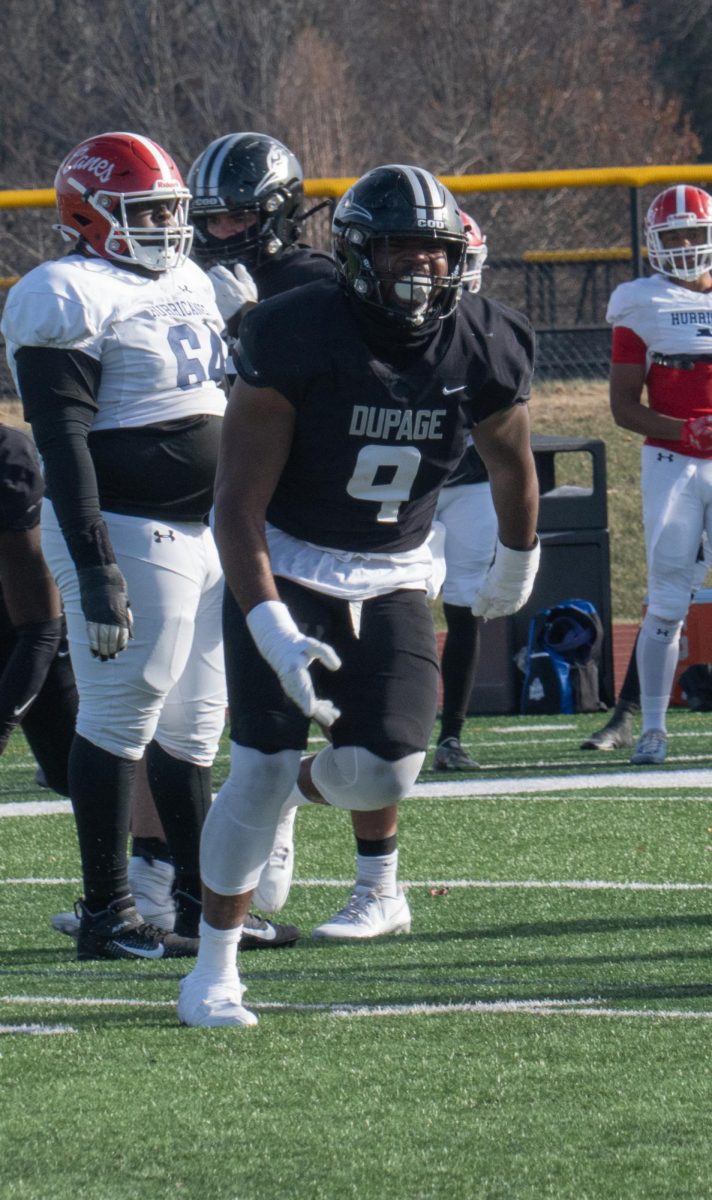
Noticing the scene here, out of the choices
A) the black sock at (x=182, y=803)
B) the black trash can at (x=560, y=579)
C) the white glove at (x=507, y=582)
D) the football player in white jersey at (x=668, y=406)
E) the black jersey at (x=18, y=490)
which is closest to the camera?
the white glove at (x=507, y=582)

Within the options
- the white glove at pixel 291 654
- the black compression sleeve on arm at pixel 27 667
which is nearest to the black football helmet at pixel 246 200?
the black compression sleeve on arm at pixel 27 667

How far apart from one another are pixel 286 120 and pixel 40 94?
5.98m

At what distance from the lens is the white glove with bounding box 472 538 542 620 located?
168 inches

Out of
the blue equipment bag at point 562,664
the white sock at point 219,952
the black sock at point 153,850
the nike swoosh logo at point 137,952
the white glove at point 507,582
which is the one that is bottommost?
the blue equipment bag at point 562,664

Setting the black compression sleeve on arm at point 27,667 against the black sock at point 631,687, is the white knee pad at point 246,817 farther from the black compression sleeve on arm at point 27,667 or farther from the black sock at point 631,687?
the black sock at point 631,687

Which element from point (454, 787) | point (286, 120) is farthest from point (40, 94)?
point (454, 787)

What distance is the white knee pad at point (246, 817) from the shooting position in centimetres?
370

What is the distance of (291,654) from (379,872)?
1.28 m

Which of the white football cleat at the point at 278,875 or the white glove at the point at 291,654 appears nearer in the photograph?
the white glove at the point at 291,654

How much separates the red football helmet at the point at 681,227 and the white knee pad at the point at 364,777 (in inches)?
165

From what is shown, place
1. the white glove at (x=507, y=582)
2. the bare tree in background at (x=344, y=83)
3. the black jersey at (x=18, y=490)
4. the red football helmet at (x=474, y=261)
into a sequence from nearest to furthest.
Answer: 1. the white glove at (x=507, y=582)
2. the black jersey at (x=18, y=490)
3. the red football helmet at (x=474, y=261)
4. the bare tree in background at (x=344, y=83)

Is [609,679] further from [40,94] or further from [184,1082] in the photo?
[40,94]

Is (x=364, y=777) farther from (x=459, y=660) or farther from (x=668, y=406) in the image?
(x=668, y=406)

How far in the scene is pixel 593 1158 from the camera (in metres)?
2.88
